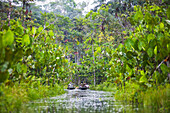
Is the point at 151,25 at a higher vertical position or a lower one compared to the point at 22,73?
higher

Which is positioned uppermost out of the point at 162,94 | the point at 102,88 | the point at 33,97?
the point at 162,94

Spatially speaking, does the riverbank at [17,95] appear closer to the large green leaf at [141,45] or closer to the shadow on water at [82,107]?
the shadow on water at [82,107]

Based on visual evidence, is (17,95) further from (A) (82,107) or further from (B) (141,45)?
(B) (141,45)

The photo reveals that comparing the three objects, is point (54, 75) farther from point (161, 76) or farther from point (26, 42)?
point (161, 76)

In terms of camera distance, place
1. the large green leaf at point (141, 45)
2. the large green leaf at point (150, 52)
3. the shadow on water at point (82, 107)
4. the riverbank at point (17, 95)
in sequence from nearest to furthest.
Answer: the riverbank at point (17, 95) → the shadow on water at point (82, 107) → the large green leaf at point (150, 52) → the large green leaf at point (141, 45)

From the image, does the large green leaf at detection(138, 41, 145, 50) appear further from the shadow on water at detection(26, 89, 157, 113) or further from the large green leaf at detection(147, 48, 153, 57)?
the shadow on water at detection(26, 89, 157, 113)

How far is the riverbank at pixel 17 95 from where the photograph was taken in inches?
183

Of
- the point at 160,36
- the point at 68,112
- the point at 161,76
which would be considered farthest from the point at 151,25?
the point at 68,112

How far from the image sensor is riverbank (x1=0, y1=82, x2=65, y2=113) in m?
4.64

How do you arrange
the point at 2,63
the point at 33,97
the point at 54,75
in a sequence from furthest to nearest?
the point at 54,75 < the point at 33,97 < the point at 2,63

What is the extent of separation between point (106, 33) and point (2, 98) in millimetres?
25484

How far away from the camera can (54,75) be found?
13930 mm

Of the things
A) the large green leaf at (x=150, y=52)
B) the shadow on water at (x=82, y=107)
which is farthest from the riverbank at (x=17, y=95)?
the large green leaf at (x=150, y=52)

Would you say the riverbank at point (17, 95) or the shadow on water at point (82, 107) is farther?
the shadow on water at point (82, 107)
